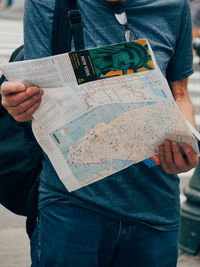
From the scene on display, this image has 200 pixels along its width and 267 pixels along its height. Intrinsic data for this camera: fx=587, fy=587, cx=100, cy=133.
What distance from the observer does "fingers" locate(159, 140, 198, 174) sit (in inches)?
65.3

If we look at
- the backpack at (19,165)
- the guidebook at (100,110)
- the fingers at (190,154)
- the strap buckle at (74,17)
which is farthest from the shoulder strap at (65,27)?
the fingers at (190,154)

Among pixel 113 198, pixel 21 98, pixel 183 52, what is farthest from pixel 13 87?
pixel 183 52

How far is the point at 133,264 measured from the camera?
178cm

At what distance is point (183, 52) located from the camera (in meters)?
1.88

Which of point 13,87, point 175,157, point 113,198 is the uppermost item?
point 13,87

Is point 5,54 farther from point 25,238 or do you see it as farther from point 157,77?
point 157,77

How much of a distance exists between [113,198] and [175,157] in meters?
0.22

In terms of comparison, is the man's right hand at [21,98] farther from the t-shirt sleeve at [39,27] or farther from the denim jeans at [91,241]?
the denim jeans at [91,241]

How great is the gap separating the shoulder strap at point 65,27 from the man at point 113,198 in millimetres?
30

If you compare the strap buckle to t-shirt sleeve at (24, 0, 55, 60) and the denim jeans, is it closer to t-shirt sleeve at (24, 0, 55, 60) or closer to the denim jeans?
t-shirt sleeve at (24, 0, 55, 60)

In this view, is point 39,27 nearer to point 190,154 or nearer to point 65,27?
point 65,27

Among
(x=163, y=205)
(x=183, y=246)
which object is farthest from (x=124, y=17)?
(x=183, y=246)

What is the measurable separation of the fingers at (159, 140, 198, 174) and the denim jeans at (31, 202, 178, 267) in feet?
0.67

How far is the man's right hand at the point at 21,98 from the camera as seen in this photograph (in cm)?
152
